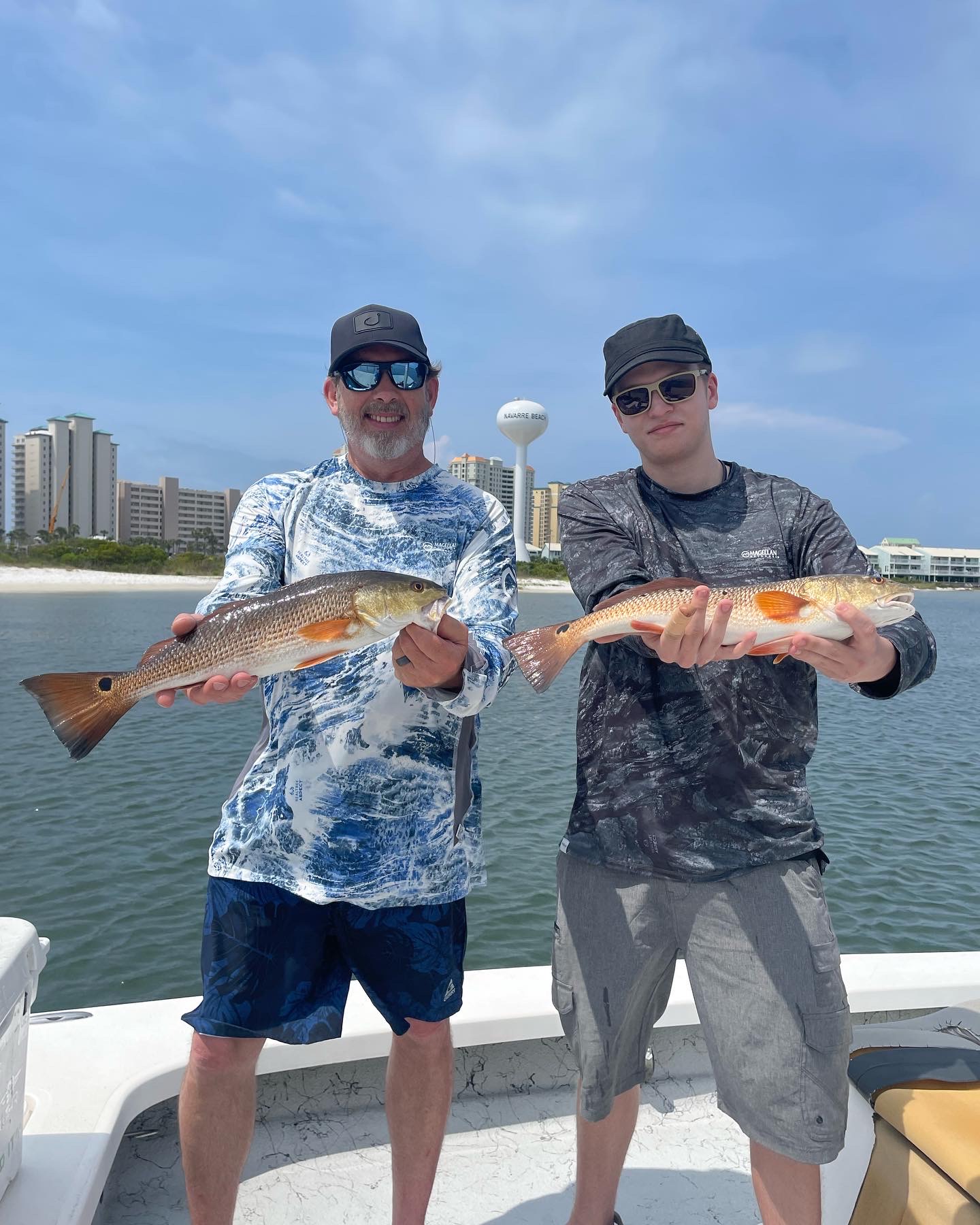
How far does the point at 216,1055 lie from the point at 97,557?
10131cm

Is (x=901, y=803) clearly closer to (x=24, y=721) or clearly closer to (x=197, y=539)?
(x=24, y=721)

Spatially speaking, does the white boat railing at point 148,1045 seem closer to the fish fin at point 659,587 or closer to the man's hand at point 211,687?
the man's hand at point 211,687

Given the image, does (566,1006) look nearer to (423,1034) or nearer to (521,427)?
(423,1034)

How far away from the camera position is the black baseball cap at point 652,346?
3227mm

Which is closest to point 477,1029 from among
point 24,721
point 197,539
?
point 24,721

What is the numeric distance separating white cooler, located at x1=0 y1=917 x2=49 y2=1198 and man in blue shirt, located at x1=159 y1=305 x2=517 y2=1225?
0.54 m

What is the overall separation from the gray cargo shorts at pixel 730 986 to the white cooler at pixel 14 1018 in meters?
1.85

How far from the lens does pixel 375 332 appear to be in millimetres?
3332

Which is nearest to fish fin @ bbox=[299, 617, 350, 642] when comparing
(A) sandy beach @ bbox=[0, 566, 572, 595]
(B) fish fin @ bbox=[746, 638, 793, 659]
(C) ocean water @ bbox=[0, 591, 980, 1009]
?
(B) fish fin @ bbox=[746, 638, 793, 659]

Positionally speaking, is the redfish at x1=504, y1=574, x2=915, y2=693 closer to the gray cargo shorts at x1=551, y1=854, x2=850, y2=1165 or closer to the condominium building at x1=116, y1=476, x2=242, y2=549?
the gray cargo shorts at x1=551, y1=854, x2=850, y2=1165

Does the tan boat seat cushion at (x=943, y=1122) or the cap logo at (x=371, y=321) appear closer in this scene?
the tan boat seat cushion at (x=943, y=1122)

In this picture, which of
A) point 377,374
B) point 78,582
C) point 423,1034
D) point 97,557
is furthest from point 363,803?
point 97,557

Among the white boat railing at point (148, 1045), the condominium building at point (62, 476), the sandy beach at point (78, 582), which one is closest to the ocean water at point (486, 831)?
the white boat railing at point (148, 1045)

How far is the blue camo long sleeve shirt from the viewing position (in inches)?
120
